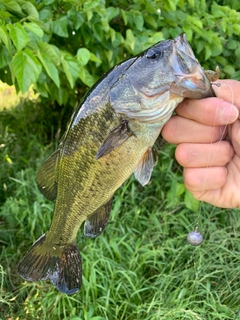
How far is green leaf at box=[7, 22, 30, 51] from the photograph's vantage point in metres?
1.50

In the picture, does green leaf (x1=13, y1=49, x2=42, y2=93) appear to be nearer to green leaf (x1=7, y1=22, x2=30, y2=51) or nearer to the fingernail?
green leaf (x1=7, y1=22, x2=30, y2=51)

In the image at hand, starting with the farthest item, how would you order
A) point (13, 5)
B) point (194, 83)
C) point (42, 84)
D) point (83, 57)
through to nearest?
point (42, 84), point (83, 57), point (13, 5), point (194, 83)

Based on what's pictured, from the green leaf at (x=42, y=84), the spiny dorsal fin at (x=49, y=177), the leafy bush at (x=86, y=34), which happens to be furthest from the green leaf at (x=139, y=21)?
the spiny dorsal fin at (x=49, y=177)

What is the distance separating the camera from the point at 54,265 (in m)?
1.83

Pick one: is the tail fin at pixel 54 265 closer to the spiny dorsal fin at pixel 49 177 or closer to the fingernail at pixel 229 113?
the spiny dorsal fin at pixel 49 177

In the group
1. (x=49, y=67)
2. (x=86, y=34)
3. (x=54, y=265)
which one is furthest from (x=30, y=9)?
(x=54, y=265)

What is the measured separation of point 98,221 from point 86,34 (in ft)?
4.36

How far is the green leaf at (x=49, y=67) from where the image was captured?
1.65 m

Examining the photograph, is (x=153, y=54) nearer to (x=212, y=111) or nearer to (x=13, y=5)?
(x=212, y=111)

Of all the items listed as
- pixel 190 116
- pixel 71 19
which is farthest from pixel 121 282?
pixel 71 19

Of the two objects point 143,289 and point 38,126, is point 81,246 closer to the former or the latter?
point 143,289

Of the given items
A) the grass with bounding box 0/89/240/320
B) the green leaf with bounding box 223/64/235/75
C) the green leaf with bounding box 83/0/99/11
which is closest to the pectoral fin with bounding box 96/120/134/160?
the grass with bounding box 0/89/240/320

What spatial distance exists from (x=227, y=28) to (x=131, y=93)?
5.15 feet

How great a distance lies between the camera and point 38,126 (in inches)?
164
